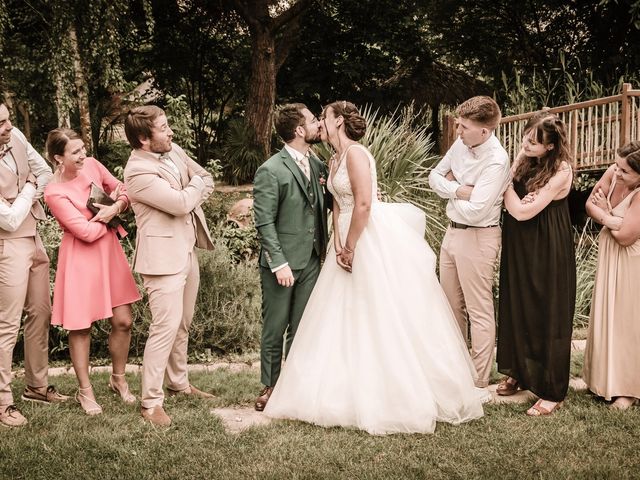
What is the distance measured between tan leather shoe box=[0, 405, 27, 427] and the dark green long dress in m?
3.30

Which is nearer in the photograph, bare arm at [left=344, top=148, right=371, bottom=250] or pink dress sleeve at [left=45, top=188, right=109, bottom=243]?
bare arm at [left=344, top=148, right=371, bottom=250]

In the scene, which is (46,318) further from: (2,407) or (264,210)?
(264,210)

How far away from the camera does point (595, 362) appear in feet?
15.2

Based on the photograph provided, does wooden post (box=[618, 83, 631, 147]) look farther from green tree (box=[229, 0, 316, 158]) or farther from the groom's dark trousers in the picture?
green tree (box=[229, 0, 316, 158])

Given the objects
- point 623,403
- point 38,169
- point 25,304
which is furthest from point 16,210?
point 623,403

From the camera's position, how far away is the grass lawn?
3.55m

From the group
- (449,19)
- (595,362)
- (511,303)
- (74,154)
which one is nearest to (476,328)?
(511,303)

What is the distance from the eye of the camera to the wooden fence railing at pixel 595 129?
28.3ft

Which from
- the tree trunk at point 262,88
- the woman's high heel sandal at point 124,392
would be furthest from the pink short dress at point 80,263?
the tree trunk at point 262,88

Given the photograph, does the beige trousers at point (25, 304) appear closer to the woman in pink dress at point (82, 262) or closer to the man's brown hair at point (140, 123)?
the woman in pink dress at point (82, 262)

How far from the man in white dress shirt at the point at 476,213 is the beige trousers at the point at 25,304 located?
2836 mm

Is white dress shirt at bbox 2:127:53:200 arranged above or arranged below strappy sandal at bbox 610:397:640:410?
above

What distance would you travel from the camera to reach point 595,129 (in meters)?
8.84

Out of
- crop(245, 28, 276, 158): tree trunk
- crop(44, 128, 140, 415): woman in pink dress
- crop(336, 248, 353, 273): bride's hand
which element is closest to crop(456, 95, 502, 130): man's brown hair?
crop(336, 248, 353, 273): bride's hand
